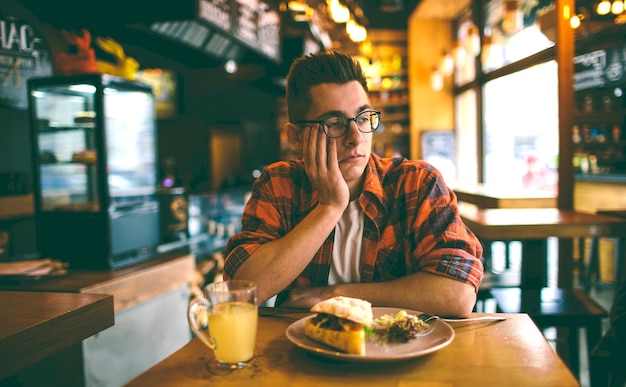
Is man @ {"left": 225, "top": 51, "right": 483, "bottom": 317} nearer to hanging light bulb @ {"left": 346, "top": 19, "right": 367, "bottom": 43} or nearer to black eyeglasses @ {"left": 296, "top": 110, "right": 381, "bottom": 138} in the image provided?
black eyeglasses @ {"left": 296, "top": 110, "right": 381, "bottom": 138}

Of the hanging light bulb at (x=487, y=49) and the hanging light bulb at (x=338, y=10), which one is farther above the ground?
the hanging light bulb at (x=338, y=10)

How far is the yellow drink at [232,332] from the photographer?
3.15 ft

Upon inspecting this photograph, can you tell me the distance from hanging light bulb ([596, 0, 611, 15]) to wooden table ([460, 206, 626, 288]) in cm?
163

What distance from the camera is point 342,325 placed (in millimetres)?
969

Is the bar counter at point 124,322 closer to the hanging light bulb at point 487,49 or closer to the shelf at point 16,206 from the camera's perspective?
the shelf at point 16,206

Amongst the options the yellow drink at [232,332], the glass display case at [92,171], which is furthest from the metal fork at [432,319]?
the glass display case at [92,171]

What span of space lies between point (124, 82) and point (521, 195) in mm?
2949

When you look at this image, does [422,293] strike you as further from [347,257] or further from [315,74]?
[315,74]

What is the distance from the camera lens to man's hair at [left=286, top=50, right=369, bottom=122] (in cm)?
153

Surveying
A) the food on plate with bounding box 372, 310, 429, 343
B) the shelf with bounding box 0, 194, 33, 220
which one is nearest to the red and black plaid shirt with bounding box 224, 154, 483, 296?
the food on plate with bounding box 372, 310, 429, 343

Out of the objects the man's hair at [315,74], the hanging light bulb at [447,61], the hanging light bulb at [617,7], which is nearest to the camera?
the man's hair at [315,74]

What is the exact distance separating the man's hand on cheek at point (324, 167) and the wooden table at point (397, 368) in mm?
489

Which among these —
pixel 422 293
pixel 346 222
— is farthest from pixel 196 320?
pixel 346 222

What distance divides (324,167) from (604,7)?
11.1 ft
